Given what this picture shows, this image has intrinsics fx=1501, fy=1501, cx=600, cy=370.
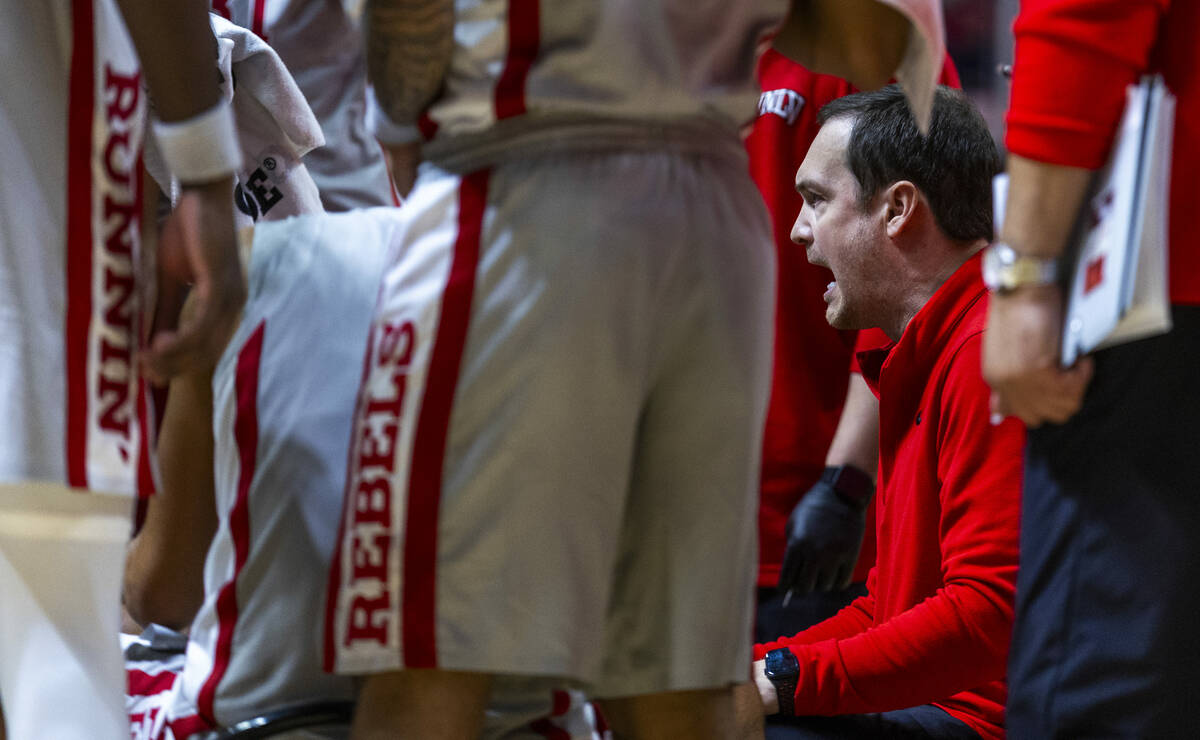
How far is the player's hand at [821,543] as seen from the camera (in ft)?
7.33

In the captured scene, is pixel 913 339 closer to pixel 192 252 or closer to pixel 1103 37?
pixel 1103 37

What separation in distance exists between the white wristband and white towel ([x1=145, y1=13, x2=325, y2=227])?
609 mm

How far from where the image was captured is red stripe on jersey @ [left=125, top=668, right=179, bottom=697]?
1.49m

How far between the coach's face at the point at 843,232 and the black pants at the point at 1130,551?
3.08ft

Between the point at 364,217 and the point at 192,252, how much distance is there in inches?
8.7

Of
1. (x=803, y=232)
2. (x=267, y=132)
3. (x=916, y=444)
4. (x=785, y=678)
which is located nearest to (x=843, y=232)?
(x=803, y=232)

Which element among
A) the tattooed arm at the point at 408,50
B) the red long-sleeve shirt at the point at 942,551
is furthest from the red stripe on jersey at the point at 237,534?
the red long-sleeve shirt at the point at 942,551

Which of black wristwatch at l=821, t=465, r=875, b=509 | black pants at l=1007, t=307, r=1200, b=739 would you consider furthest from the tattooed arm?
black wristwatch at l=821, t=465, r=875, b=509

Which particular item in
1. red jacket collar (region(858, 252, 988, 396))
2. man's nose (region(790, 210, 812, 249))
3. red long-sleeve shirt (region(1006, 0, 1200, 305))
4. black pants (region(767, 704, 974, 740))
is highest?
red long-sleeve shirt (region(1006, 0, 1200, 305))

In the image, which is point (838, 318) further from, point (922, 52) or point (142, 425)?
point (142, 425)

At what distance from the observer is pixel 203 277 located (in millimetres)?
1210

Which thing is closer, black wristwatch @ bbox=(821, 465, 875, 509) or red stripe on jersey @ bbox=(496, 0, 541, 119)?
red stripe on jersey @ bbox=(496, 0, 541, 119)

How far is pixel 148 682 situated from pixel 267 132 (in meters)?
0.71

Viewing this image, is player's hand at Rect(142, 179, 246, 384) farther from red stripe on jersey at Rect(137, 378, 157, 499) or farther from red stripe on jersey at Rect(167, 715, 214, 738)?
red stripe on jersey at Rect(167, 715, 214, 738)
